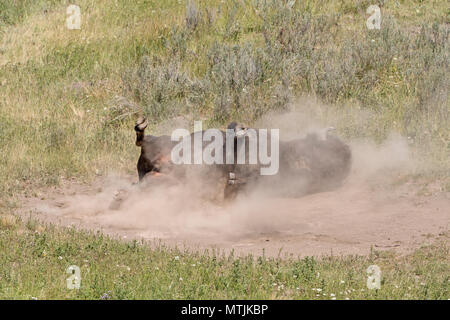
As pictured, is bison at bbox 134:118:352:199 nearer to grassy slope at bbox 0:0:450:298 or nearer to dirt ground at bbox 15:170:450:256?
dirt ground at bbox 15:170:450:256

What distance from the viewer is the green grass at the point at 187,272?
21.3 ft

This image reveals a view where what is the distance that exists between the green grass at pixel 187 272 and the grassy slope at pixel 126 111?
0.06ft

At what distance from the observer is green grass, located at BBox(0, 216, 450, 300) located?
6.49 meters

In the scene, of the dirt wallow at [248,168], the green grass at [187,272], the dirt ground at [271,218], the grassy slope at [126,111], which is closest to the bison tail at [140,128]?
the dirt wallow at [248,168]

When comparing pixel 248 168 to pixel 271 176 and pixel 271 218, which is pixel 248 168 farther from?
pixel 271 218

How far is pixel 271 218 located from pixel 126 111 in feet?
14.9

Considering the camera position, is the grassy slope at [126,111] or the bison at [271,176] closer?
the grassy slope at [126,111]

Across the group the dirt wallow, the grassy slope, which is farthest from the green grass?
the dirt wallow

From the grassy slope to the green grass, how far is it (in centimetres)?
2

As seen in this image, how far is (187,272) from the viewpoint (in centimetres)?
707

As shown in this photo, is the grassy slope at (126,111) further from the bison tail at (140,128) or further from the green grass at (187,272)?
the bison tail at (140,128)

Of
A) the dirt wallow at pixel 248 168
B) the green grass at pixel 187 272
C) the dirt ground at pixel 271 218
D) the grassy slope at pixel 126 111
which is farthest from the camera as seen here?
the dirt wallow at pixel 248 168

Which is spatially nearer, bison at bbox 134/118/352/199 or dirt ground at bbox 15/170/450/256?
dirt ground at bbox 15/170/450/256
